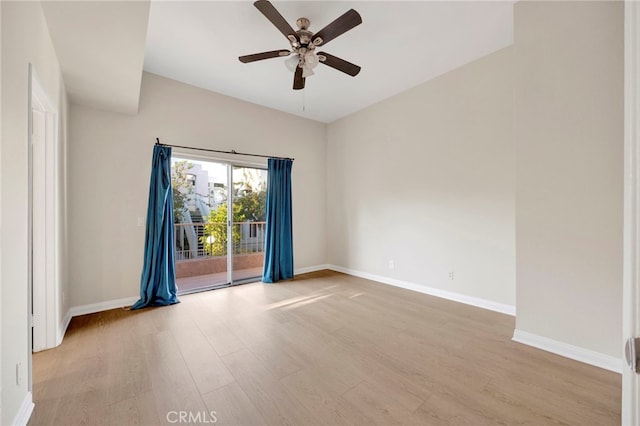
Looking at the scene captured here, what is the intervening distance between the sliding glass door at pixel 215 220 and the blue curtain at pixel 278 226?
266 mm

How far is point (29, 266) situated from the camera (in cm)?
157

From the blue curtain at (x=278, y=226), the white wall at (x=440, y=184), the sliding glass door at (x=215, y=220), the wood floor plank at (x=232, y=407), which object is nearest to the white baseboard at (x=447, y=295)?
the white wall at (x=440, y=184)

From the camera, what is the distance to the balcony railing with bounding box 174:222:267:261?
4.12 meters

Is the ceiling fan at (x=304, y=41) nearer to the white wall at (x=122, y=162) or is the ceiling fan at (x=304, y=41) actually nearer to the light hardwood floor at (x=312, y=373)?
the white wall at (x=122, y=162)

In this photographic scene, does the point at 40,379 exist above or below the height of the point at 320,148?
below

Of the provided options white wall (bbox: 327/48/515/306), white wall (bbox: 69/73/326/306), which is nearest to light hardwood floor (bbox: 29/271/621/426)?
white wall (bbox: 69/73/326/306)

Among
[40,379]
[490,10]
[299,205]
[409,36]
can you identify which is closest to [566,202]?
[490,10]

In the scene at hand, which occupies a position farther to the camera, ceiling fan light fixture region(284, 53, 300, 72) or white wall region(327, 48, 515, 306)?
white wall region(327, 48, 515, 306)

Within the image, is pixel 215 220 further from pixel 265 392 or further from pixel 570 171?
pixel 570 171

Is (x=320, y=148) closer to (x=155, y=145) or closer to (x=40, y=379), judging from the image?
(x=155, y=145)

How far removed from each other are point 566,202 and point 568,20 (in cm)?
151

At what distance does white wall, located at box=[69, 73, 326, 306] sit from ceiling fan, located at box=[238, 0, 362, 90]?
175 centimetres

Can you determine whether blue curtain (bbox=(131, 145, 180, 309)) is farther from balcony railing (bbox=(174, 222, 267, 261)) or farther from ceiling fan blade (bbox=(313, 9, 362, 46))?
ceiling fan blade (bbox=(313, 9, 362, 46))

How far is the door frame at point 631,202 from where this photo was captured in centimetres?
54
